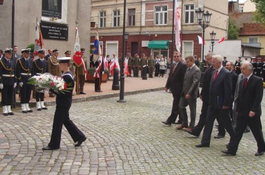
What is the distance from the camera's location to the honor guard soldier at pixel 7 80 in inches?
421

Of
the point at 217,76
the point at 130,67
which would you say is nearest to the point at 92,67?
the point at 130,67

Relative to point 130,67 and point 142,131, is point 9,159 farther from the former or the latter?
point 130,67

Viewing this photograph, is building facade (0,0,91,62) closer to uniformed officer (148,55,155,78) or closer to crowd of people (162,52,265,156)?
uniformed officer (148,55,155,78)

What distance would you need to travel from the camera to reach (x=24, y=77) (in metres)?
11.6

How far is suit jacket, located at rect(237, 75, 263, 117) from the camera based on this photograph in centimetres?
695

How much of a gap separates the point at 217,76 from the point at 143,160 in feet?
8.19

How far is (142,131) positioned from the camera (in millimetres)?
9109

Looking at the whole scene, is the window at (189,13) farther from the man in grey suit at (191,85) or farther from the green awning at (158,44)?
the man in grey suit at (191,85)

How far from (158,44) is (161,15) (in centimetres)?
366

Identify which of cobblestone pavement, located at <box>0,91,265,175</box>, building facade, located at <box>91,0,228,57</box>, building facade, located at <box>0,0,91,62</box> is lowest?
cobblestone pavement, located at <box>0,91,265,175</box>

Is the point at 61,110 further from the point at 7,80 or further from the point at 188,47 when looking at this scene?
the point at 188,47

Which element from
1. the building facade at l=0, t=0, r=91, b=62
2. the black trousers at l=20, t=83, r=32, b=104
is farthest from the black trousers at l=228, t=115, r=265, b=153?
the building facade at l=0, t=0, r=91, b=62

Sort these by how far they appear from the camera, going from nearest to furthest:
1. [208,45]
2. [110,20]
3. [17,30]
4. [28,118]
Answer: [28,118] < [17,30] < [208,45] < [110,20]

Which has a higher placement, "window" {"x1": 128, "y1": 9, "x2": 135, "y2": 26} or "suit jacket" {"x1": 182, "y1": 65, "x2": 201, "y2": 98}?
"window" {"x1": 128, "y1": 9, "x2": 135, "y2": 26}
